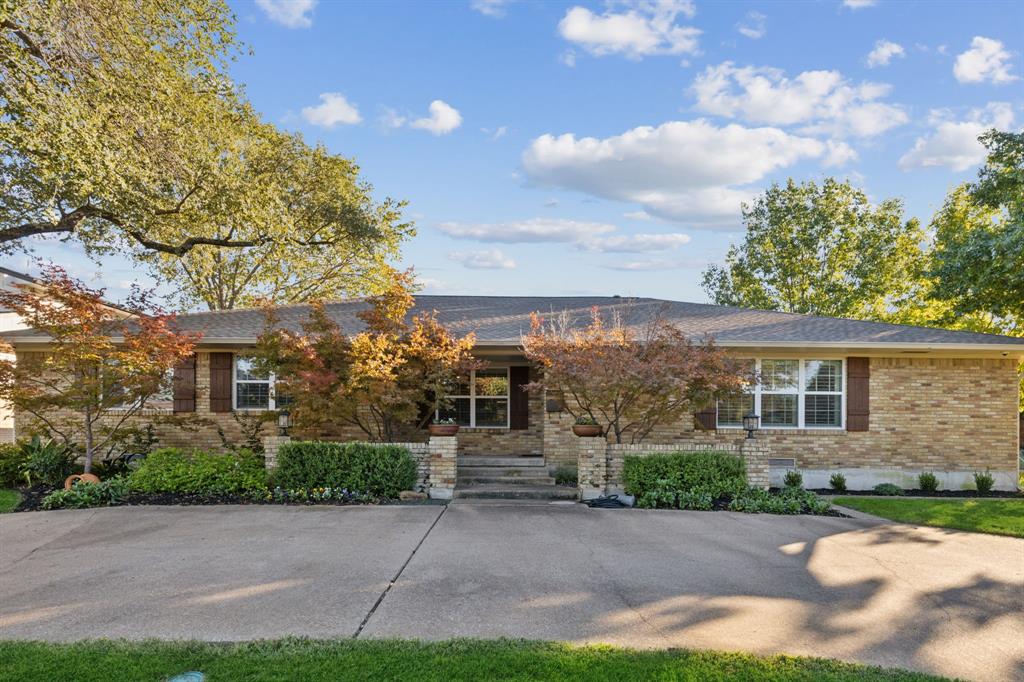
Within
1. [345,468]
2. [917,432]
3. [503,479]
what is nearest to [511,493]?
[503,479]

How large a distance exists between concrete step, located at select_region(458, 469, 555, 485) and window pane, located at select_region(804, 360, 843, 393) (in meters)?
5.92

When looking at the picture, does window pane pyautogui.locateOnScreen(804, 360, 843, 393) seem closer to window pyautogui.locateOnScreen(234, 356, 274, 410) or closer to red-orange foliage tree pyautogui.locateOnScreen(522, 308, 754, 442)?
red-orange foliage tree pyautogui.locateOnScreen(522, 308, 754, 442)

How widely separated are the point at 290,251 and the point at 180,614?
19.3 m

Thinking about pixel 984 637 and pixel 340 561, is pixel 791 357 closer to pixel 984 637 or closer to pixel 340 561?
pixel 984 637

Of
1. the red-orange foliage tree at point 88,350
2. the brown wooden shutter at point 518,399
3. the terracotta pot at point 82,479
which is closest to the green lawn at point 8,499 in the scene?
the terracotta pot at point 82,479

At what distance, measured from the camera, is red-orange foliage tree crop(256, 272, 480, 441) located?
9555 mm

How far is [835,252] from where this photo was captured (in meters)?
24.9

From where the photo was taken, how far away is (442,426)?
10.1 meters

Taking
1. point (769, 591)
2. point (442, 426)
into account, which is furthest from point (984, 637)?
point (442, 426)

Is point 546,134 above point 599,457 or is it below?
above

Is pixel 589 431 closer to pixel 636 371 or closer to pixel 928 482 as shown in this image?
pixel 636 371

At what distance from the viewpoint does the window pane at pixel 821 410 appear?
39.6 feet

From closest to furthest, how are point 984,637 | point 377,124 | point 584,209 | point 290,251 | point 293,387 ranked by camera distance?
point 984,637
point 293,387
point 377,124
point 584,209
point 290,251

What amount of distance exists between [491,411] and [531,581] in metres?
7.46
